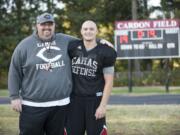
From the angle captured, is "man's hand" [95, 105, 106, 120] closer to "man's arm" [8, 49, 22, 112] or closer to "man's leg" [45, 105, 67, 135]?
"man's leg" [45, 105, 67, 135]

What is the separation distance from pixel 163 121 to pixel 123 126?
80 centimetres

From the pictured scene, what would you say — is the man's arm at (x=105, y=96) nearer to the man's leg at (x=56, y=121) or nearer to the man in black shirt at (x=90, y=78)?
the man in black shirt at (x=90, y=78)

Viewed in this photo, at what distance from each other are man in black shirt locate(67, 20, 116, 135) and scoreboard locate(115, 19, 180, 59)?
1998 cm

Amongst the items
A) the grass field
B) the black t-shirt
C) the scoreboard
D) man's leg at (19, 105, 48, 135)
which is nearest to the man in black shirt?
the black t-shirt

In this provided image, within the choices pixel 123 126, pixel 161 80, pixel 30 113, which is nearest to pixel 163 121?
pixel 123 126

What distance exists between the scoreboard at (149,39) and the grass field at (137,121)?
15254 millimetres

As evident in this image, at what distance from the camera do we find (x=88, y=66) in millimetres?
6484

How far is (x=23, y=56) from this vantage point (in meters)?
6.40

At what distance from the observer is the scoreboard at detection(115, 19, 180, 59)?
26.5m

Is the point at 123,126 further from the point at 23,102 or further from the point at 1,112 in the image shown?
the point at 23,102

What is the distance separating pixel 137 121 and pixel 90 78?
3.79 meters

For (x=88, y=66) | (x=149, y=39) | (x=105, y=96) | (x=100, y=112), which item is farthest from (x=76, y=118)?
(x=149, y=39)

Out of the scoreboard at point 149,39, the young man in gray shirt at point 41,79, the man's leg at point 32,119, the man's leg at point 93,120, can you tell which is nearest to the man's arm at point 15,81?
the young man in gray shirt at point 41,79

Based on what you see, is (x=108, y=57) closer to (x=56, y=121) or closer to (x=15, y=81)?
(x=56, y=121)
